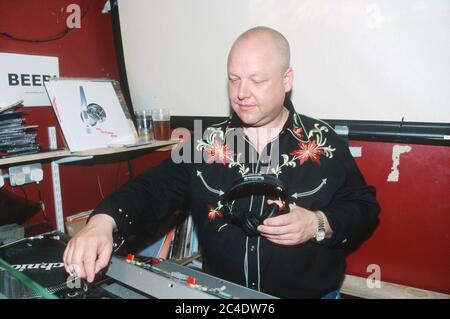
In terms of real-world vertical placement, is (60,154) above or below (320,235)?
above

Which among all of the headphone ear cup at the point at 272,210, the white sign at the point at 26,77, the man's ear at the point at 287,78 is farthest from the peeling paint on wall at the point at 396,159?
the white sign at the point at 26,77

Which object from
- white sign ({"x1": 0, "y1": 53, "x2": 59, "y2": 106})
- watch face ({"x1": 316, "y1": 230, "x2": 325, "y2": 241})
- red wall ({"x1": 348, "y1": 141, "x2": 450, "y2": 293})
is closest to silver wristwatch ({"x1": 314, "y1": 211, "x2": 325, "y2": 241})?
watch face ({"x1": 316, "y1": 230, "x2": 325, "y2": 241})

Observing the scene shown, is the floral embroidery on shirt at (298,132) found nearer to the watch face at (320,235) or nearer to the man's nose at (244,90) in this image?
the man's nose at (244,90)

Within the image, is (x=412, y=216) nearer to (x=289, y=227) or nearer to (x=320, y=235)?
(x=320, y=235)

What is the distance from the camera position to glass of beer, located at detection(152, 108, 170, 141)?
7.10 feet

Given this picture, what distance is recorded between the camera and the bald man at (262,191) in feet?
4.28

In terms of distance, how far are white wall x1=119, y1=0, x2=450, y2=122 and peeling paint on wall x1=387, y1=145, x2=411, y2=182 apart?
0.15 metres

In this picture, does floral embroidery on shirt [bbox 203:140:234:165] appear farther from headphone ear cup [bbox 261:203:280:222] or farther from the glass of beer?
the glass of beer

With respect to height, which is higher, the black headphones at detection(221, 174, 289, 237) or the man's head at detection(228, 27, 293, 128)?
the man's head at detection(228, 27, 293, 128)

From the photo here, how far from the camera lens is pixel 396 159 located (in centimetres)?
165

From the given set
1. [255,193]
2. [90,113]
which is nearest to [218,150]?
[255,193]

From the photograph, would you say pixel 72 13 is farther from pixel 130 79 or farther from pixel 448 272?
pixel 448 272

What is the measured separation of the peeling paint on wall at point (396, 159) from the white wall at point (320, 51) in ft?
0.49

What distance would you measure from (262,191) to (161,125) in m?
1.15
